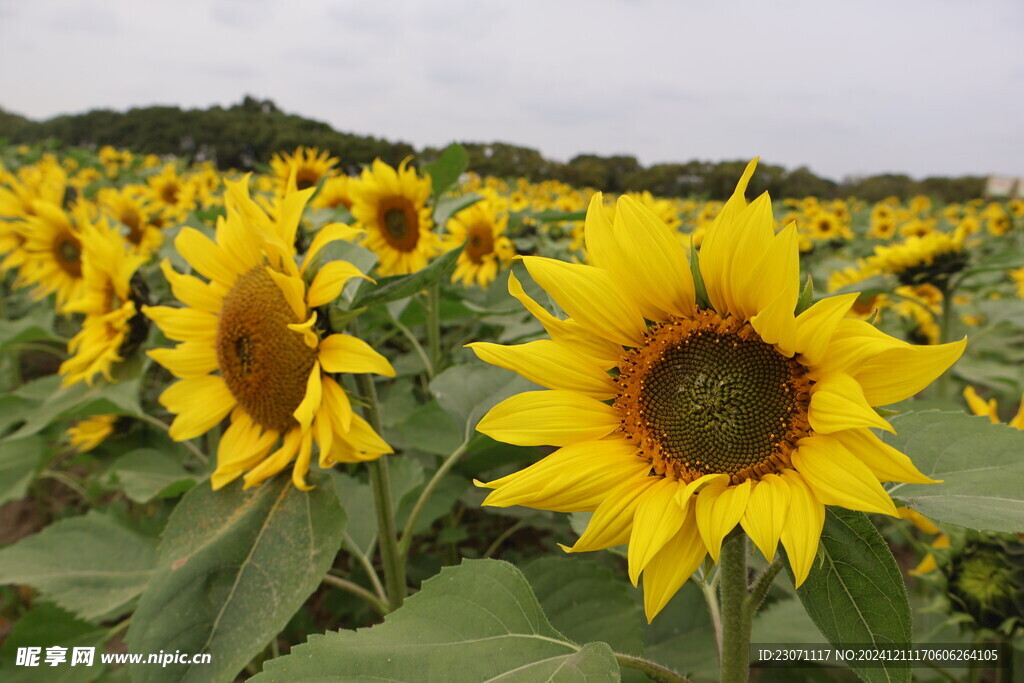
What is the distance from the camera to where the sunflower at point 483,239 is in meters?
3.93

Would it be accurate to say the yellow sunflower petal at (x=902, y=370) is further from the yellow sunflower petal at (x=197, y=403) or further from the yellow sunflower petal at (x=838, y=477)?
the yellow sunflower petal at (x=197, y=403)

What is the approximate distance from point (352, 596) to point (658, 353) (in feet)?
6.73

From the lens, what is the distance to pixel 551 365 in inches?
37.3

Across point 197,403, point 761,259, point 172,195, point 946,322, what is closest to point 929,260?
point 946,322

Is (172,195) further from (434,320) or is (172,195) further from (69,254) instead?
(434,320)

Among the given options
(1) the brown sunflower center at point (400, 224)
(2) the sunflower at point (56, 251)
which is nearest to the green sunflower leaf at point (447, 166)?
(1) the brown sunflower center at point (400, 224)

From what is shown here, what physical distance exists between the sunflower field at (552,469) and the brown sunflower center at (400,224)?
711mm

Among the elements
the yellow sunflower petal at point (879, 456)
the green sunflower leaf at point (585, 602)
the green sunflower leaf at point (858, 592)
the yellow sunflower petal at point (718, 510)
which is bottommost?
the green sunflower leaf at point (585, 602)

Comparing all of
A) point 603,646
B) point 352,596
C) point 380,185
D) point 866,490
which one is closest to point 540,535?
point 352,596

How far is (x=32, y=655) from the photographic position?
77.2 inches

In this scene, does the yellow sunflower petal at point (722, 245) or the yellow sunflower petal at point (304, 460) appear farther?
the yellow sunflower petal at point (304, 460)

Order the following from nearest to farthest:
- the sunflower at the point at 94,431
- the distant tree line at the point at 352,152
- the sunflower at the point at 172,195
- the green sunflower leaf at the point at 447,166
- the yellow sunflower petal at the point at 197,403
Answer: the yellow sunflower petal at the point at 197,403, the green sunflower leaf at the point at 447,166, the sunflower at the point at 94,431, the sunflower at the point at 172,195, the distant tree line at the point at 352,152

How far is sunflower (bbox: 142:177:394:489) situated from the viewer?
1262 millimetres

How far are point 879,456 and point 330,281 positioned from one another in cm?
94
